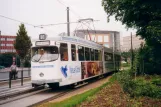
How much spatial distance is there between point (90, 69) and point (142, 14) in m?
5.66

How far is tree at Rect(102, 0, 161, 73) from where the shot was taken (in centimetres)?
1605

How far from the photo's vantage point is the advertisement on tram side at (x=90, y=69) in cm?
1708

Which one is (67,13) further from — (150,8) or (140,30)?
(150,8)

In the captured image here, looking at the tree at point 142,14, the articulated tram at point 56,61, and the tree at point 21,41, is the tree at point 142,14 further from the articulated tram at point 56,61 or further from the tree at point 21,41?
the tree at point 21,41

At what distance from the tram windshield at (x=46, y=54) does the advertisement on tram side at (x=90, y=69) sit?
3.28 metres

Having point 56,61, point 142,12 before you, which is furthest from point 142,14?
point 56,61

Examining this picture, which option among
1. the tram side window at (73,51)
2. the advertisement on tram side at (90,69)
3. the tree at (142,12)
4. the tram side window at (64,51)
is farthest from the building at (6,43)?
the tram side window at (64,51)

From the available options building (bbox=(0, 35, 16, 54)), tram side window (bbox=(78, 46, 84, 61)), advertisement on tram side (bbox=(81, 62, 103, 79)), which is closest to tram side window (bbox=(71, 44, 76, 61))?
tram side window (bbox=(78, 46, 84, 61))

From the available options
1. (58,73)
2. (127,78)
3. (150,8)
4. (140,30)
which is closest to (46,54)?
(58,73)

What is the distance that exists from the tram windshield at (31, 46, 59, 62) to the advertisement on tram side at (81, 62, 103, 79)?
129 inches

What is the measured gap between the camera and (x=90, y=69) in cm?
1875

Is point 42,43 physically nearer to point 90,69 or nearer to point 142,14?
point 90,69

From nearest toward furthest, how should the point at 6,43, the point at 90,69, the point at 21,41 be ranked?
1. the point at 90,69
2. the point at 21,41
3. the point at 6,43

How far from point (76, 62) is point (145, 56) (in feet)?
33.7
